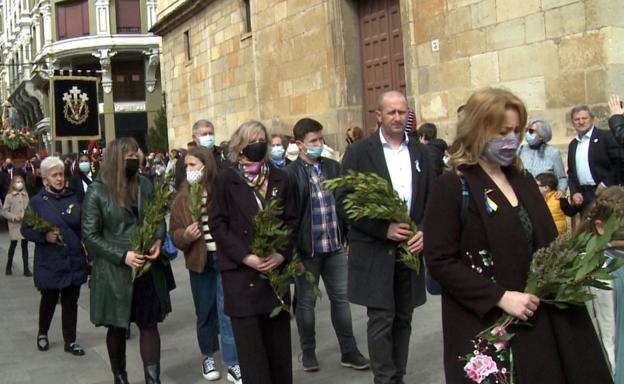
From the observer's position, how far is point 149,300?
5.52 meters

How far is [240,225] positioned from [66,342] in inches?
129

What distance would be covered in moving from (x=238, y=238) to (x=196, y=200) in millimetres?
1058

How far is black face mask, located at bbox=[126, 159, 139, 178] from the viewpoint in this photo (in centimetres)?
549

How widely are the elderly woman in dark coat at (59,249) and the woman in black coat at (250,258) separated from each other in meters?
2.79

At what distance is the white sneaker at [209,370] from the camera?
19.8 feet

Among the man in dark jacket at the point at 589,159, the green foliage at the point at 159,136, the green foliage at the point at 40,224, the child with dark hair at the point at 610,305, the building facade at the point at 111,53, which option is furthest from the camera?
the building facade at the point at 111,53

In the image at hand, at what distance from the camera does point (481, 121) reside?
3.12 m

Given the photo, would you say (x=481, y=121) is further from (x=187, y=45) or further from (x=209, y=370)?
(x=187, y=45)

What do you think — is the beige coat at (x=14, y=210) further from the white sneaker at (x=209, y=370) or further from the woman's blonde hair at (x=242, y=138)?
the woman's blonde hair at (x=242, y=138)

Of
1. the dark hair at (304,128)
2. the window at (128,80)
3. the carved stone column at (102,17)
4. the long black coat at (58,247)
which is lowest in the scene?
the long black coat at (58,247)

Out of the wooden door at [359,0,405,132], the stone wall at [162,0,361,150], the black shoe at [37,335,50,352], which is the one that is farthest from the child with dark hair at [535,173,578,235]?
the stone wall at [162,0,361,150]

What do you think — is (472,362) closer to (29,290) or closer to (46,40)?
(29,290)

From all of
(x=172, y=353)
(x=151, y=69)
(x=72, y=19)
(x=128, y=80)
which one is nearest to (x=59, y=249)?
(x=172, y=353)

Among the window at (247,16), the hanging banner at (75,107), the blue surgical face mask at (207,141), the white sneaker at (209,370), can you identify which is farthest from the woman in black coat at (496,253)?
the window at (247,16)
